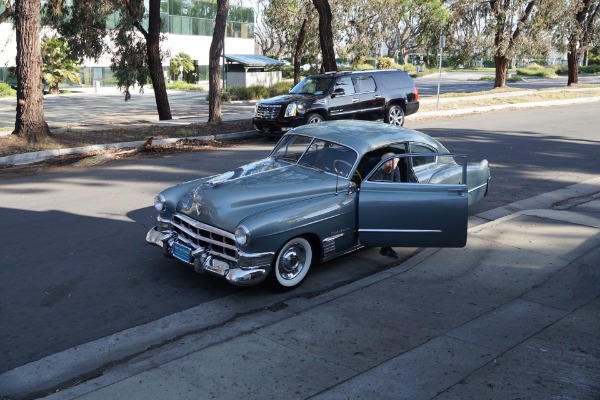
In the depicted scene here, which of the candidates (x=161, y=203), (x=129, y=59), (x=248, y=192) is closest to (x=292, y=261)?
(x=248, y=192)

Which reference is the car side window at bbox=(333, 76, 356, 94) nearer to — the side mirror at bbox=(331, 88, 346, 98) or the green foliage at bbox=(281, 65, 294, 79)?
the side mirror at bbox=(331, 88, 346, 98)

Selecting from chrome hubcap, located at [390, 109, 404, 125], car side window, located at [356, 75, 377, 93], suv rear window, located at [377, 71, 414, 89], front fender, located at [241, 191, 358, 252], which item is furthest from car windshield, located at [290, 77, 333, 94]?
front fender, located at [241, 191, 358, 252]

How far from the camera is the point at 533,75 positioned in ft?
210

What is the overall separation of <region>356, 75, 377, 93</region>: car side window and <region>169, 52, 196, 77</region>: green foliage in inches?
1256

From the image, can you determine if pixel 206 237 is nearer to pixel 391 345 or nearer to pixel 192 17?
pixel 391 345

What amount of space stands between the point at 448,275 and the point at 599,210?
168 inches

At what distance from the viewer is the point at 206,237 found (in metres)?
6.79

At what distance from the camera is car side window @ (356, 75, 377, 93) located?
62.0ft

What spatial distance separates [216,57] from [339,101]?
186 inches

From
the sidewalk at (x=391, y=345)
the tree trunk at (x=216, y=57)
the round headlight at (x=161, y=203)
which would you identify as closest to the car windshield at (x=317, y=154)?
the sidewalk at (x=391, y=345)

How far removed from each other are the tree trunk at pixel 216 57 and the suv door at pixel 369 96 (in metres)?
4.68

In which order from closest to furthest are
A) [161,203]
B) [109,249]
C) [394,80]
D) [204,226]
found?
[204,226] → [161,203] → [109,249] → [394,80]

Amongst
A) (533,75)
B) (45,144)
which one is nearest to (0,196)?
(45,144)

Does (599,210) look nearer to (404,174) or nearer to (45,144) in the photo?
(404,174)
